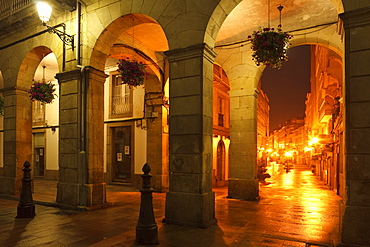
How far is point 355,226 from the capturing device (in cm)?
451

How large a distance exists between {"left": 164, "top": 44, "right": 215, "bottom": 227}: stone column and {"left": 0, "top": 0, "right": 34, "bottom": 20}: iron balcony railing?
6.31 m

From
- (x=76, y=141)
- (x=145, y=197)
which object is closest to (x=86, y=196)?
(x=76, y=141)

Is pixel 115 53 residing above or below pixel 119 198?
above

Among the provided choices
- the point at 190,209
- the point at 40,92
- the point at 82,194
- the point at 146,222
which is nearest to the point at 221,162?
the point at 82,194

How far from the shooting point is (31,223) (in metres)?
6.54

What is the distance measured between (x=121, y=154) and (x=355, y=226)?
451 inches

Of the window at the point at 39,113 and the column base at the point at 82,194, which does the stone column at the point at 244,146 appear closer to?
the column base at the point at 82,194

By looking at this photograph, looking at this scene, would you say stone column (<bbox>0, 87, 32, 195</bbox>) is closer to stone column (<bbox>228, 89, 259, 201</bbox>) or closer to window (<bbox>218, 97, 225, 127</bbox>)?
stone column (<bbox>228, 89, 259, 201</bbox>)

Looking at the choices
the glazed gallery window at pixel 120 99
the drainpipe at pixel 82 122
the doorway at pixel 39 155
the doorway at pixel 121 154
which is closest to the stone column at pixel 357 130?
the drainpipe at pixel 82 122

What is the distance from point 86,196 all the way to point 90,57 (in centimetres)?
378

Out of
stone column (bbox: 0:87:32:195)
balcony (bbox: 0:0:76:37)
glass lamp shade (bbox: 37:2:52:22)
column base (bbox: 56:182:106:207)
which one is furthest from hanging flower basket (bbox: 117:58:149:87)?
stone column (bbox: 0:87:32:195)

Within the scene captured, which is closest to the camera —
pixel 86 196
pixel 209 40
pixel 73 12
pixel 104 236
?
pixel 104 236

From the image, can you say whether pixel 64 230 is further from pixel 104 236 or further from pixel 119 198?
pixel 119 198

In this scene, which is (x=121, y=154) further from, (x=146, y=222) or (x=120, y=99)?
(x=146, y=222)
